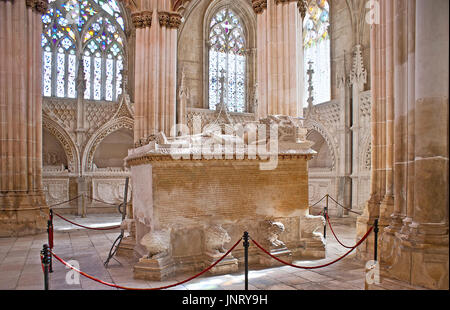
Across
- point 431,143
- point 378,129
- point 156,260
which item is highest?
point 378,129

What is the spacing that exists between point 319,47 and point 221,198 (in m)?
11.4

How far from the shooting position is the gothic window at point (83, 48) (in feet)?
46.6

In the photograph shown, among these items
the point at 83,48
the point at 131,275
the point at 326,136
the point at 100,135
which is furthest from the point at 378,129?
the point at 83,48

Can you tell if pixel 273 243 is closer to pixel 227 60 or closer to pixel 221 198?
pixel 221 198

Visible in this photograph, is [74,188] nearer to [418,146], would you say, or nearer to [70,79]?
[70,79]

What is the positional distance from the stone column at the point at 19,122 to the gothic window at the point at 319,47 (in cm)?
1001

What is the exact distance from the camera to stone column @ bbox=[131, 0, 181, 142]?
10.2 metres

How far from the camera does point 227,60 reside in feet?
57.7

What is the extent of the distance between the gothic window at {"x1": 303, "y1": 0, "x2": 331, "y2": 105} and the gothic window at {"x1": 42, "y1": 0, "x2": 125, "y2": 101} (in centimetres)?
760

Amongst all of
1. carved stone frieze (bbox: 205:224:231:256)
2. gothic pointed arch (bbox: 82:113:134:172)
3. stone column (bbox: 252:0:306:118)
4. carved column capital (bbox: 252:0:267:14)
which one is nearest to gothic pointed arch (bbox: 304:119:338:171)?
stone column (bbox: 252:0:306:118)

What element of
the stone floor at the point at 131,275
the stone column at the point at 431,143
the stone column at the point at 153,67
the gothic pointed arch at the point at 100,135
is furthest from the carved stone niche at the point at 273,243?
the gothic pointed arch at the point at 100,135

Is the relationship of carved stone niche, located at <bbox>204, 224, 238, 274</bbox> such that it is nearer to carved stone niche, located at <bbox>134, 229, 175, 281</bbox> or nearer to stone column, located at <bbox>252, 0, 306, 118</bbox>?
carved stone niche, located at <bbox>134, 229, 175, 281</bbox>
